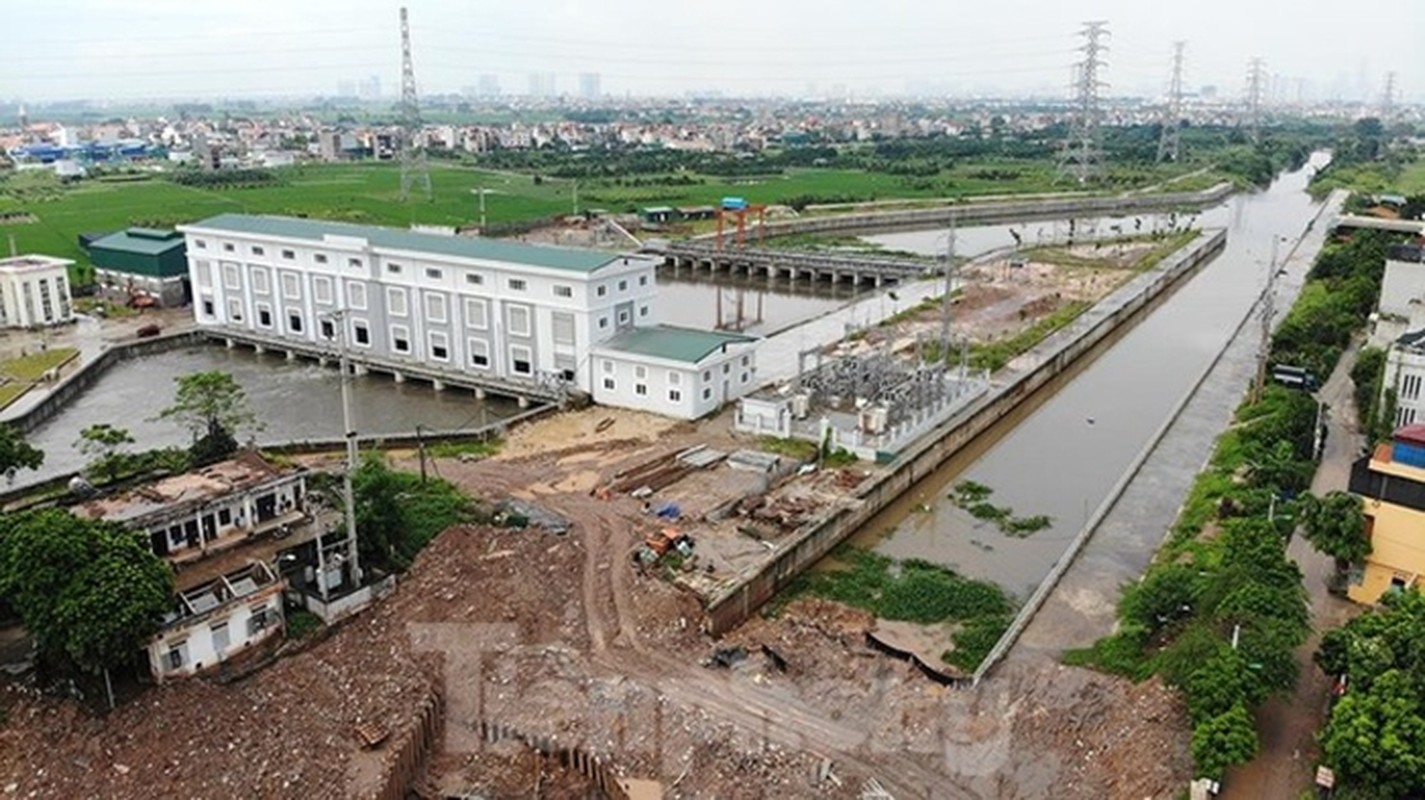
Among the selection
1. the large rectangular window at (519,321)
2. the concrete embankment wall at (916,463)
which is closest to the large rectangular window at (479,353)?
the large rectangular window at (519,321)

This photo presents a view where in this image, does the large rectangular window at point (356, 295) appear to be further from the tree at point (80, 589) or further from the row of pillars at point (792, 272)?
the row of pillars at point (792, 272)

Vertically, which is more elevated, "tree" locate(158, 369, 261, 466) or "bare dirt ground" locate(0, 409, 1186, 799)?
"tree" locate(158, 369, 261, 466)

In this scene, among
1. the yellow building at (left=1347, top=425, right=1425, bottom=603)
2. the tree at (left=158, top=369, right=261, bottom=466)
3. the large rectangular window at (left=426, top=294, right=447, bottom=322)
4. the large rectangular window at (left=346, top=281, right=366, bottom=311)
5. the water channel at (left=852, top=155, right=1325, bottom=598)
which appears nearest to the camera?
the yellow building at (left=1347, top=425, right=1425, bottom=603)

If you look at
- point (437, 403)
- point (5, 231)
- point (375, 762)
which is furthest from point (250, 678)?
point (5, 231)

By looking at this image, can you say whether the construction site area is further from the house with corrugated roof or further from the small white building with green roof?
the house with corrugated roof

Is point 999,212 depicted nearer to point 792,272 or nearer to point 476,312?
point 792,272

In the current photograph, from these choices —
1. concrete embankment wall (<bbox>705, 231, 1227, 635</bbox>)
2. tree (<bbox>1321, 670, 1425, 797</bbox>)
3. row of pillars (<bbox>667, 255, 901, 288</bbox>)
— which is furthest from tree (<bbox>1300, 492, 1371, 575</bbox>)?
row of pillars (<bbox>667, 255, 901, 288</bbox>)

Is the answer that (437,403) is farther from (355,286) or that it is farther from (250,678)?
(250,678)
